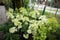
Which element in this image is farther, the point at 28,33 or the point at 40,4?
the point at 40,4

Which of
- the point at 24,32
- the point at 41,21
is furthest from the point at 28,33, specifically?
the point at 41,21

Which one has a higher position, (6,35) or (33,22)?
(33,22)

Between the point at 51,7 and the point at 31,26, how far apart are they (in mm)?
1289

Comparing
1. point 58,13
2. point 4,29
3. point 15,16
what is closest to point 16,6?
point 15,16

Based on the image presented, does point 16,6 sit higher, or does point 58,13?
point 16,6

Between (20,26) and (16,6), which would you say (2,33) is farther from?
(16,6)

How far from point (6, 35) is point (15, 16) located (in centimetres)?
37

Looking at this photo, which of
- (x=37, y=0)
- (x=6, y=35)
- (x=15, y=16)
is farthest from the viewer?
(x=37, y=0)

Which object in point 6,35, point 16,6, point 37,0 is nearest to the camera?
point 6,35

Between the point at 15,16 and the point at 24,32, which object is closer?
the point at 24,32

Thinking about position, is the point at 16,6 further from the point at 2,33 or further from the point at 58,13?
the point at 58,13

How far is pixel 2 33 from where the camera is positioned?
2.10m

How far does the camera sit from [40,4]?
311 centimetres

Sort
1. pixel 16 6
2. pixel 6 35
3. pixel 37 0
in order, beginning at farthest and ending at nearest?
pixel 37 0
pixel 16 6
pixel 6 35
